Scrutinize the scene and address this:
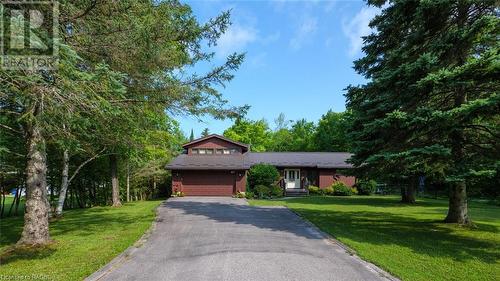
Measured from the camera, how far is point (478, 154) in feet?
38.5

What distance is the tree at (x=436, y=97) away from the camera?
1052 cm

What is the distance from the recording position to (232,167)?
30.2 metres

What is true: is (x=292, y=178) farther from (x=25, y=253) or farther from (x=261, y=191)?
(x=25, y=253)

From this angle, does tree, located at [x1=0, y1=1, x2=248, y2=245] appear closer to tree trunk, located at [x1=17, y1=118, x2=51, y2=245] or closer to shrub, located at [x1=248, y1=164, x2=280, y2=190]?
tree trunk, located at [x1=17, y1=118, x2=51, y2=245]

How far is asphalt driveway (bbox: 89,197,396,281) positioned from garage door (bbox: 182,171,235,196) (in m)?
16.7

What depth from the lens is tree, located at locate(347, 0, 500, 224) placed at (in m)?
10.5

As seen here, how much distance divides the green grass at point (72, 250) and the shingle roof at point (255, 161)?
15127mm

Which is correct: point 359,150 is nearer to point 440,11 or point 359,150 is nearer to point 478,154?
point 478,154

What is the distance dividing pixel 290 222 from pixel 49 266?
925 cm

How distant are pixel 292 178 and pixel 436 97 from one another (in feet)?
72.3

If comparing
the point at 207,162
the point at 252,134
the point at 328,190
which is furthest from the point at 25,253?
the point at 252,134

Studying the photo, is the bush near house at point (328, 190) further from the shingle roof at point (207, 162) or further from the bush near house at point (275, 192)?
the shingle roof at point (207, 162)

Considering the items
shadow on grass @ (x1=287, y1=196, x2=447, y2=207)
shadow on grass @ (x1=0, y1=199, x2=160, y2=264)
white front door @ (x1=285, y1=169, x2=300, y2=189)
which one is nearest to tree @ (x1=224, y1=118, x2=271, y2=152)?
white front door @ (x1=285, y1=169, x2=300, y2=189)

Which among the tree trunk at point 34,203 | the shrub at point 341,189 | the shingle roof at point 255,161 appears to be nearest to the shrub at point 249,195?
the shingle roof at point 255,161
